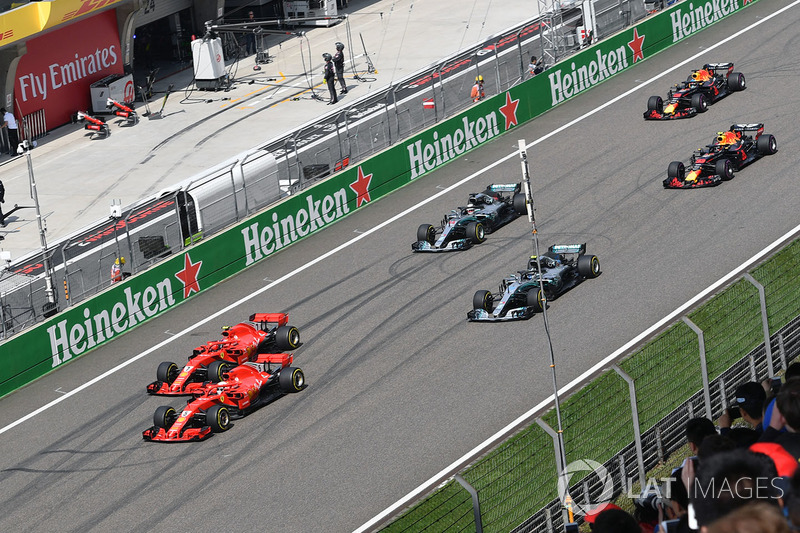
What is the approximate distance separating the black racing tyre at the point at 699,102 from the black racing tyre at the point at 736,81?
4.69ft

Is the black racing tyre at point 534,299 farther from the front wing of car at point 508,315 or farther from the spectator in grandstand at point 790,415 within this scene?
the spectator in grandstand at point 790,415

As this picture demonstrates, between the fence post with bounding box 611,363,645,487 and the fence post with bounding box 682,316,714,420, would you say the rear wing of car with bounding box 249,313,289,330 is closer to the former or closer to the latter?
the fence post with bounding box 682,316,714,420

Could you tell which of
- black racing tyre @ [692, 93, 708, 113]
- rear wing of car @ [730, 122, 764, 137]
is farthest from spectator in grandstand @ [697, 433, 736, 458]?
black racing tyre @ [692, 93, 708, 113]

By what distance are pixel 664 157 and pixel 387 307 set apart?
9.64m

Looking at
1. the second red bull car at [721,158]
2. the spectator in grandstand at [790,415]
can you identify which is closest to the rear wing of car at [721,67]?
the second red bull car at [721,158]

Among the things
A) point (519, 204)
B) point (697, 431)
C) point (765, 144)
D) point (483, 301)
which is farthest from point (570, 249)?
point (697, 431)

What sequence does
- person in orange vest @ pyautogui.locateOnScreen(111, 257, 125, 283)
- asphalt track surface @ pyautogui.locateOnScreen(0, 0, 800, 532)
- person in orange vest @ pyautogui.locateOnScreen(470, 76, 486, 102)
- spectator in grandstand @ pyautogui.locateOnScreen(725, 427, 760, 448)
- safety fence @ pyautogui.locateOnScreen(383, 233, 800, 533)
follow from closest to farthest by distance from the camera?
spectator in grandstand @ pyautogui.locateOnScreen(725, 427, 760, 448) < safety fence @ pyautogui.locateOnScreen(383, 233, 800, 533) < asphalt track surface @ pyautogui.locateOnScreen(0, 0, 800, 532) < person in orange vest @ pyautogui.locateOnScreen(111, 257, 125, 283) < person in orange vest @ pyautogui.locateOnScreen(470, 76, 486, 102)

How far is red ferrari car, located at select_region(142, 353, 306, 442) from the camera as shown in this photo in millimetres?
19359

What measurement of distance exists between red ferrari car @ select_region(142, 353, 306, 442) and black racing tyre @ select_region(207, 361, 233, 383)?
0.22 feet

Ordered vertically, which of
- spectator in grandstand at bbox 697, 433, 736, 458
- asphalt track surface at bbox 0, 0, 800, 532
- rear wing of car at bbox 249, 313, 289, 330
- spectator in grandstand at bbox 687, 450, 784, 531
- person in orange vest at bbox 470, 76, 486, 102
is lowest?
asphalt track surface at bbox 0, 0, 800, 532

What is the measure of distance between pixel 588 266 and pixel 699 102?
1053 centimetres

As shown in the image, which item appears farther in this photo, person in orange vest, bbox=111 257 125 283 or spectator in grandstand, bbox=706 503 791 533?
person in orange vest, bbox=111 257 125 283

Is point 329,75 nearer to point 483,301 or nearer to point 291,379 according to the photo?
point 483,301

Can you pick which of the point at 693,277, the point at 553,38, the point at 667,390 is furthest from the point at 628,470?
the point at 553,38
